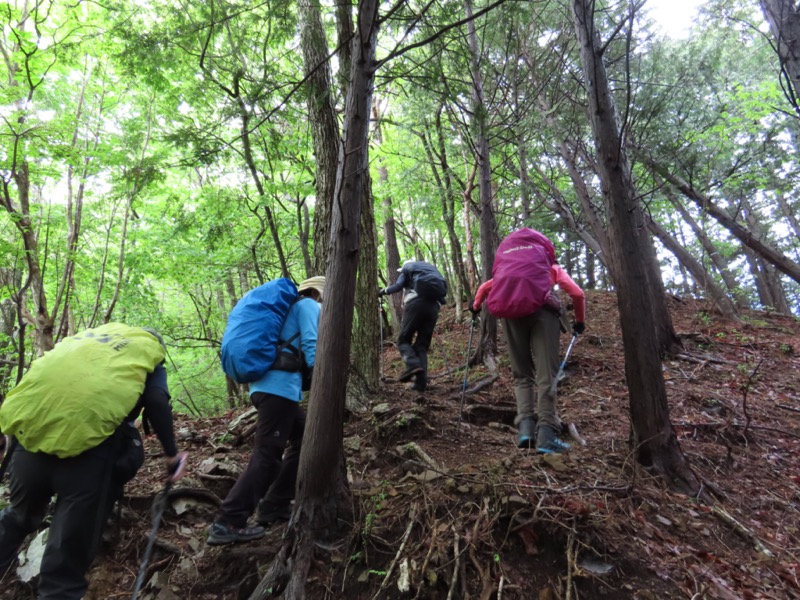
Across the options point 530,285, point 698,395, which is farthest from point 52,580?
point 698,395

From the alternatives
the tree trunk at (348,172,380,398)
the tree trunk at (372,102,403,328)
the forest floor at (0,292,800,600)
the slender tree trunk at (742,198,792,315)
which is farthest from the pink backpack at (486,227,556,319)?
the slender tree trunk at (742,198,792,315)

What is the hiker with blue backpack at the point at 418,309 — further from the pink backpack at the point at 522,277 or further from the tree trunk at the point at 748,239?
the tree trunk at the point at 748,239

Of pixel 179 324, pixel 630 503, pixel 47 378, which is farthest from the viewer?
pixel 179 324

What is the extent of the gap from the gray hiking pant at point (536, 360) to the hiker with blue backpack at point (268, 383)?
90.4 inches

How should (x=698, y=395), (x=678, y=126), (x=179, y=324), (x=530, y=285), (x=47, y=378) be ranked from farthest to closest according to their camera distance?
(x=179, y=324)
(x=678, y=126)
(x=698, y=395)
(x=530, y=285)
(x=47, y=378)

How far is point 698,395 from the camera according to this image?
5.57 m

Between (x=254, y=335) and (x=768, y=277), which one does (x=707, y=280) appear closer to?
(x=768, y=277)

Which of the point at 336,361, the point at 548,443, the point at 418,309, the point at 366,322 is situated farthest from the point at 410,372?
the point at 336,361

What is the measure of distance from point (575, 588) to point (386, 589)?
1.06 metres

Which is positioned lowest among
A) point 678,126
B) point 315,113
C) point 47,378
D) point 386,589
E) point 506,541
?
point 386,589

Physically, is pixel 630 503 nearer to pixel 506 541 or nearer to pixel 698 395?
pixel 506 541

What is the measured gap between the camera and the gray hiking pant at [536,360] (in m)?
4.20

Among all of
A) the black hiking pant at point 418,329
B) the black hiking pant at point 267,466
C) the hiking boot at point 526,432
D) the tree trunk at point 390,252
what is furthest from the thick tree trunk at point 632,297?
the tree trunk at point 390,252

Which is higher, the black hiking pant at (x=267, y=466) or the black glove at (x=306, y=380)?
the black glove at (x=306, y=380)
